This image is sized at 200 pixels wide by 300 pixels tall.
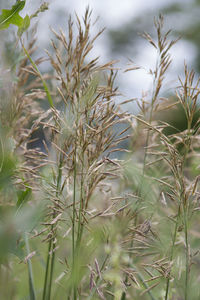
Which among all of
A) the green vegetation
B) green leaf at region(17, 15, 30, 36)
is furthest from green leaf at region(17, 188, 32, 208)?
green leaf at region(17, 15, 30, 36)

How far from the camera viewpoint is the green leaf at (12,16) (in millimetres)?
935

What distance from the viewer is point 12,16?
939 millimetres

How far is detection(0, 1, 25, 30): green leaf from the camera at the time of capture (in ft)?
3.07

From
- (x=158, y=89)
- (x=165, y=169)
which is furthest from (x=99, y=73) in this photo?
(x=165, y=169)

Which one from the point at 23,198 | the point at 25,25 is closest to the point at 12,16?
the point at 25,25

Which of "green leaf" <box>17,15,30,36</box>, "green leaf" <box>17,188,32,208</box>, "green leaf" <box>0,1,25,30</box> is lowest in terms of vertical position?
"green leaf" <box>17,188,32,208</box>

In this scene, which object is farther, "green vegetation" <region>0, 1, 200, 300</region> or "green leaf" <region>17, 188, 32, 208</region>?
"green leaf" <region>17, 188, 32, 208</region>

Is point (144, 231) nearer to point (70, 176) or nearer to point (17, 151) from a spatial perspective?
point (70, 176)

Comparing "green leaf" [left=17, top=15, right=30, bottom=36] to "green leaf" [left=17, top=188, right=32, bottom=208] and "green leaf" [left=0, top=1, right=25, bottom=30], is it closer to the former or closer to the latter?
"green leaf" [left=0, top=1, right=25, bottom=30]

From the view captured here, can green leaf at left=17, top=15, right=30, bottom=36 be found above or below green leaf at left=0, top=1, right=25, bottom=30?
below

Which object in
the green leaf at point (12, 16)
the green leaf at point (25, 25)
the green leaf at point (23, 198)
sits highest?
the green leaf at point (12, 16)

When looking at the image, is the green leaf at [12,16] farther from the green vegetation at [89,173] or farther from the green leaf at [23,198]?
the green leaf at [23,198]

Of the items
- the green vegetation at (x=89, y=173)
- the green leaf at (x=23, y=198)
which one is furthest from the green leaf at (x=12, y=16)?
Answer: the green leaf at (x=23, y=198)

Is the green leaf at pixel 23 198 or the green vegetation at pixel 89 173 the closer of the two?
the green vegetation at pixel 89 173
